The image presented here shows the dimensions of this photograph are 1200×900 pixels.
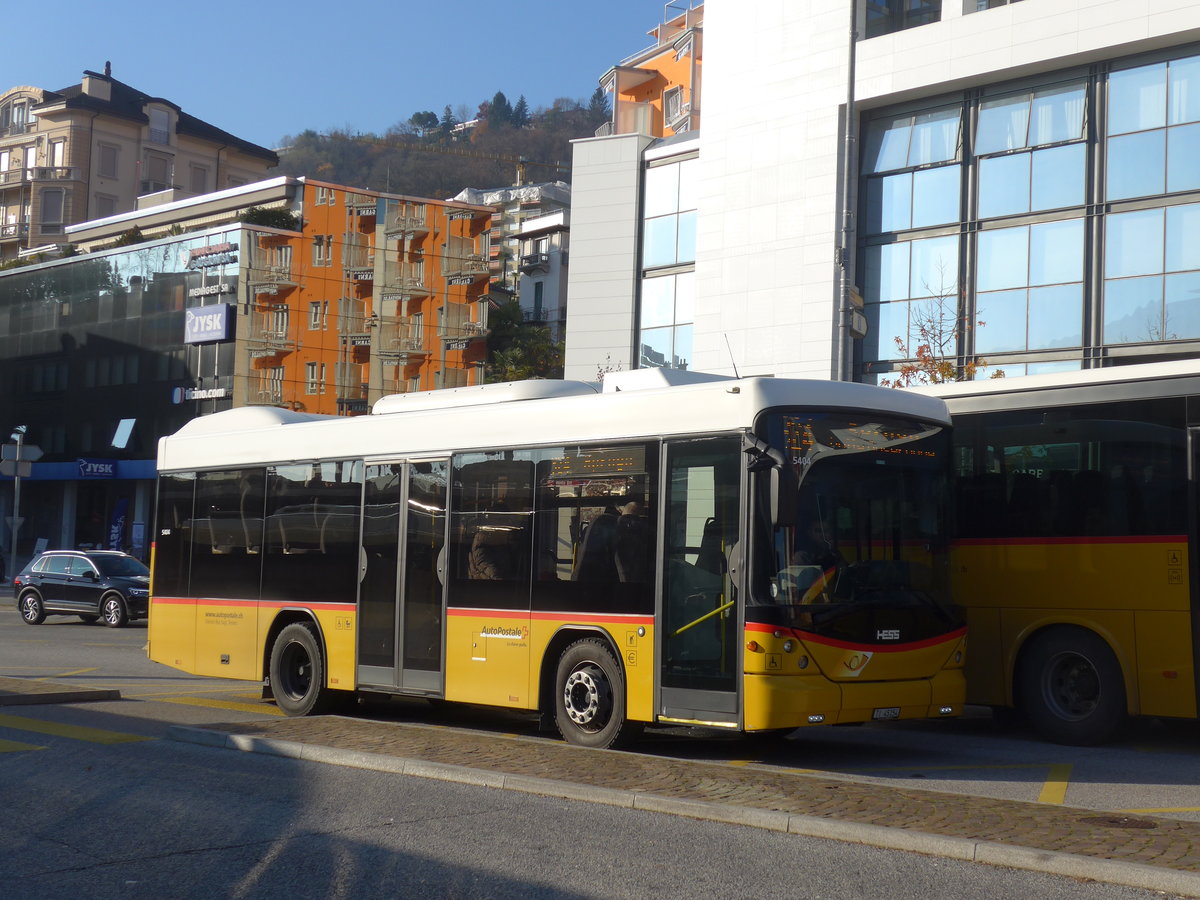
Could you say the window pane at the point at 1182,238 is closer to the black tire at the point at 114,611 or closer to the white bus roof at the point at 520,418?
the white bus roof at the point at 520,418

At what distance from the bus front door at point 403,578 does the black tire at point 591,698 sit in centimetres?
162

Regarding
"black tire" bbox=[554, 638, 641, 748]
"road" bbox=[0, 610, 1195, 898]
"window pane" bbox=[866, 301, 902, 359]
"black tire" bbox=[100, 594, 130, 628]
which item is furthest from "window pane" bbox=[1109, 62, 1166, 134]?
"black tire" bbox=[100, 594, 130, 628]

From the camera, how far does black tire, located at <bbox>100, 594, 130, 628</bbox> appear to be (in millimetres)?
30484

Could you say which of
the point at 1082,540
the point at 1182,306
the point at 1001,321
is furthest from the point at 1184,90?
the point at 1082,540

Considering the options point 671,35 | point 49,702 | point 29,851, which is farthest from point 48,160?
point 29,851

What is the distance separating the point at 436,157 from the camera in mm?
177375

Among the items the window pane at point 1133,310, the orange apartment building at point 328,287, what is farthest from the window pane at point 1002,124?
the orange apartment building at point 328,287

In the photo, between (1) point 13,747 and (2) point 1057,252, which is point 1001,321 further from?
(1) point 13,747

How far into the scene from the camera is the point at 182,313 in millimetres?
69625

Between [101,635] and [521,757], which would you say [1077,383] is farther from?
[101,635]

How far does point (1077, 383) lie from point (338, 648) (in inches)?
291

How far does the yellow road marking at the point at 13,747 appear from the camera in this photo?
11250 millimetres

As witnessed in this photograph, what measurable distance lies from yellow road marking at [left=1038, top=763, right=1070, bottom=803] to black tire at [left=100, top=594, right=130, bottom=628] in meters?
23.5

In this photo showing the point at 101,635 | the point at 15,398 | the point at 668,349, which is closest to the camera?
the point at 101,635
